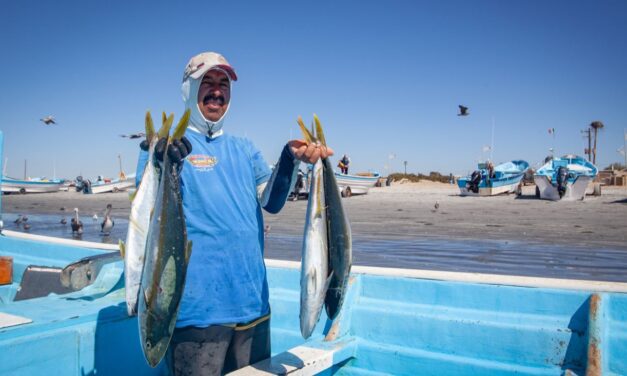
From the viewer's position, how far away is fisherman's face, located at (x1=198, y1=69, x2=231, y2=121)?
9.09 ft

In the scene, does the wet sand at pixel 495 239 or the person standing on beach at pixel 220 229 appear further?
the wet sand at pixel 495 239

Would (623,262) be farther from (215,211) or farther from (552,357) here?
(215,211)

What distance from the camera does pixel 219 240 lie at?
266 cm

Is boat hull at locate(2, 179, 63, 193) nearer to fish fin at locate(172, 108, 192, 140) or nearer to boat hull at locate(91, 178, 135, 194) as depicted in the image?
boat hull at locate(91, 178, 135, 194)

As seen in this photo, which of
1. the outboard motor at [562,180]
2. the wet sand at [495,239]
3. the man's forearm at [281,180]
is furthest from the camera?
the outboard motor at [562,180]

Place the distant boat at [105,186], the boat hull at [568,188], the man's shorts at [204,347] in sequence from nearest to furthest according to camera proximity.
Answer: the man's shorts at [204,347], the boat hull at [568,188], the distant boat at [105,186]

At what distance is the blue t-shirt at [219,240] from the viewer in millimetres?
2605

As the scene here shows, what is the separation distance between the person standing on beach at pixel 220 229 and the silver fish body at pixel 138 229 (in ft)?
0.61

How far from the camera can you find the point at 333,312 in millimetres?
2553

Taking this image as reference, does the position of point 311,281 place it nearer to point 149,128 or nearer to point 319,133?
point 319,133

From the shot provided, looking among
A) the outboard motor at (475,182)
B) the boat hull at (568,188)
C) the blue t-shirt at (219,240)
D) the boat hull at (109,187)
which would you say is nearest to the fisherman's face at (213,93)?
the blue t-shirt at (219,240)

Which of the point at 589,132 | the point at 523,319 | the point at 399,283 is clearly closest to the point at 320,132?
the point at 399,283

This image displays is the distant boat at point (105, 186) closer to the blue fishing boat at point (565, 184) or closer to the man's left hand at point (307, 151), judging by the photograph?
the blue fishing boat at point (565, 184)

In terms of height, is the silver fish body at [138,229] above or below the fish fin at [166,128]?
below
